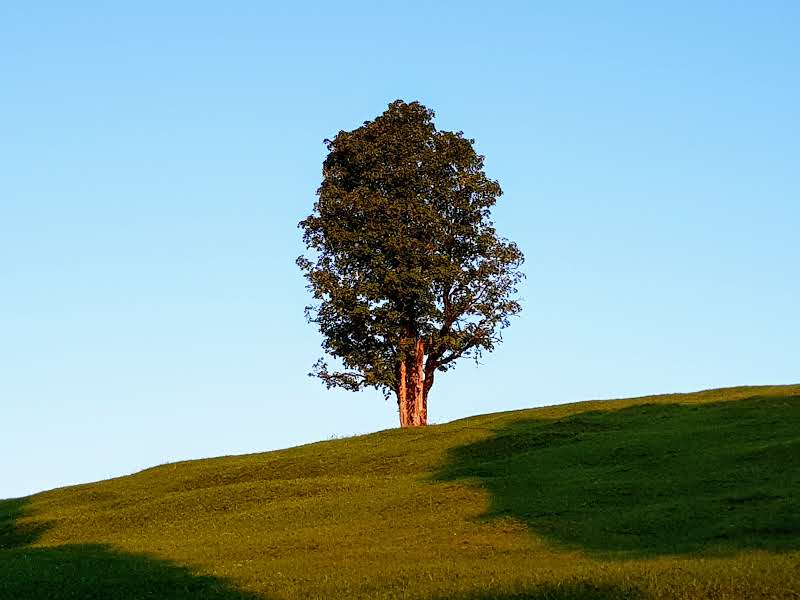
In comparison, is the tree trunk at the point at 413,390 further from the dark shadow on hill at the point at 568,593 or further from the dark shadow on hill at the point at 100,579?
the dark shadow on hill at the point at 568,593

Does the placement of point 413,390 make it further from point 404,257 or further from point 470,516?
point 470,516

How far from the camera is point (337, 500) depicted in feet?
159

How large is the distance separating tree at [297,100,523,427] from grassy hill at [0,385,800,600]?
867cm

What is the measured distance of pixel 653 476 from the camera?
44062mm

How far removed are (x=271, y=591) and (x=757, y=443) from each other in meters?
25.7

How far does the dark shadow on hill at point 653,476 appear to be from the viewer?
34.2m

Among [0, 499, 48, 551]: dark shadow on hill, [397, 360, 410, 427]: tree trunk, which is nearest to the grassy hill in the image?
[0, 499, 48, 551]: dark shadow on hill

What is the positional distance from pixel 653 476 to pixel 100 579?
73.3ft

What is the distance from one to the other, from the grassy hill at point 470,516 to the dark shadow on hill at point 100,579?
10 centimetres

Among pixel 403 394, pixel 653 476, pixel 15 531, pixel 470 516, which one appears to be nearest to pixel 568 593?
pixel 470 516

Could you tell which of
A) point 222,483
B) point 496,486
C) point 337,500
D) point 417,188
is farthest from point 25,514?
point 417,188

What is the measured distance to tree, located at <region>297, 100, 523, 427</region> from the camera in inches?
2933

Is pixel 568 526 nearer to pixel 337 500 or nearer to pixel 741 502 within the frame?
pixel 741 502

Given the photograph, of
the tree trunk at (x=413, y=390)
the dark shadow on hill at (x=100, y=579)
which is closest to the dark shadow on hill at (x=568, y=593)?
the dark shadow on hill at (x=100, y=579)
